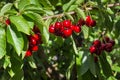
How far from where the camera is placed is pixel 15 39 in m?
1.77

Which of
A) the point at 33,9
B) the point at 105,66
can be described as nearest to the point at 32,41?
the point at 33,9

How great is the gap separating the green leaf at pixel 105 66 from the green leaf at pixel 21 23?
887mm

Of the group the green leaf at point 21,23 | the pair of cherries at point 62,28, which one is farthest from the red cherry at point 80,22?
the green leaf at point 21,23

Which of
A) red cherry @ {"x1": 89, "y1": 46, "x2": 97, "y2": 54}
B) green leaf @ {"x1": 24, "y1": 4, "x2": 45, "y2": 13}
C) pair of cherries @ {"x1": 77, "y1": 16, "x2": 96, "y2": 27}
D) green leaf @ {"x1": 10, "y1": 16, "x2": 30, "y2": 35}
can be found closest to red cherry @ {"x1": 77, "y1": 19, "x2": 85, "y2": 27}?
pair of cherries @ {"x1": 77, "y1": 16, "x2": 96, "y2": 27}

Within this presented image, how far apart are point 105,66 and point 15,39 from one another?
0.93m

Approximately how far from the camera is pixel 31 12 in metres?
1.86

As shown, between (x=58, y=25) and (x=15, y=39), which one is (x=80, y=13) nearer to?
(x=58, y=25)

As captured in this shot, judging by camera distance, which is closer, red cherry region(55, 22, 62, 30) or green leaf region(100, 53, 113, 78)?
red cherry region(55, 22, 62, 30)

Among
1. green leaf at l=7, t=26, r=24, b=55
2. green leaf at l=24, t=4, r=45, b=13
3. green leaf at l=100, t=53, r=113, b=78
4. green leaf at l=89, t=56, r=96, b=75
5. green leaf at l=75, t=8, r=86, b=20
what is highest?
green leaf at l=24, t=4, r=45, b=13

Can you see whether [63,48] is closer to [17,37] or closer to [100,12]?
[100,12]

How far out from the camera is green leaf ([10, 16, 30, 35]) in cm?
176

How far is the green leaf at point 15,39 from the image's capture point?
1.77 metres

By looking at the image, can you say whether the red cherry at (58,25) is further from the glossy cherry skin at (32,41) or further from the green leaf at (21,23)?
the green leaf at (21,23)

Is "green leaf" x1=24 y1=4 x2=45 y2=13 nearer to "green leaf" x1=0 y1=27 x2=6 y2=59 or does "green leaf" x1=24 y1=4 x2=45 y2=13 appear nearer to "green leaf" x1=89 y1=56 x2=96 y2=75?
"green leaf" x1=0 y1=27 x2=6 y2=59
